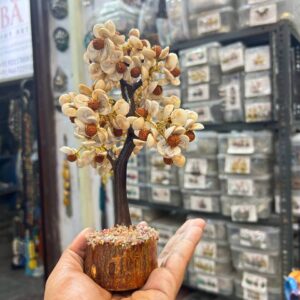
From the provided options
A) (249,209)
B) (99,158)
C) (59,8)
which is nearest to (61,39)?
(59,8)

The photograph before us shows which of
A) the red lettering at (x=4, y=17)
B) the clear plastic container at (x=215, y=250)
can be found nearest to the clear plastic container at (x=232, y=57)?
the clear plastic container at (x=215, y=250)

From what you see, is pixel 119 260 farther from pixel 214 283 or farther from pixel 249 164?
pixel 214 283

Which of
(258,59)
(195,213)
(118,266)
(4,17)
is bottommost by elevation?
(195,213)

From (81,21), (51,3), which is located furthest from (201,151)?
(51,3)

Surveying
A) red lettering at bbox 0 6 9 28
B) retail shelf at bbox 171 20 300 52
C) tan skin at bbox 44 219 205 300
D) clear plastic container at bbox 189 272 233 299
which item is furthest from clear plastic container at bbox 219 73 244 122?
red lettering at bbox 0 6 9 28

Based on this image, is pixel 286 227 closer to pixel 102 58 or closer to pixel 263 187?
pixel 263 187

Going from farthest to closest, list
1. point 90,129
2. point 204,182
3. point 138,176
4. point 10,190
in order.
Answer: point 10,190 → point 138,176 → point 204,182 → point 90,129

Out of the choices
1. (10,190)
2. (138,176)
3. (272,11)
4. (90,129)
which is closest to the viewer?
(90,129)
